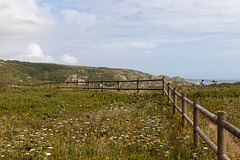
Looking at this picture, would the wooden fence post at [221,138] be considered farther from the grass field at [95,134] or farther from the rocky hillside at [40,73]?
the rocky hillside at [40,73]

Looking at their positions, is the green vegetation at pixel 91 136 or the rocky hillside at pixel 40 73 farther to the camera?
the rocky hillside at pixel 40 73

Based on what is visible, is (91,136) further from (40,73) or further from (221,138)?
(40,73)

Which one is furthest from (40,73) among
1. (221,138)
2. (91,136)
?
(221,138)

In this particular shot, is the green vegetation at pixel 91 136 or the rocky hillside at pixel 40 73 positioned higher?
the rocky hillside at pixel 40 73

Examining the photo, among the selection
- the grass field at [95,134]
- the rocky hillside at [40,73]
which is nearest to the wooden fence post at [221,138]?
the grass field at [95,134]

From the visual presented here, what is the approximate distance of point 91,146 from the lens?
6.45 meters

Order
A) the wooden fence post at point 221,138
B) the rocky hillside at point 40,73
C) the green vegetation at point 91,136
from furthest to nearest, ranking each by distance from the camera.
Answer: the rocky hillside at point 40,73 → the green vegetation at point 91,136 → the wooden fence post at point 221,138

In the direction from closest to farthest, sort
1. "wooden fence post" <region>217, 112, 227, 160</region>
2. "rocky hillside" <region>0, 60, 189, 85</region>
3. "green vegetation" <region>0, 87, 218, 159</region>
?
"wooden fence post" <region>217, 112, 227, 160</region> < "green vegetation" <region>0, 87, 218, 159</region> < "rocky hillside" <region>0, 60, 189, 85</region>

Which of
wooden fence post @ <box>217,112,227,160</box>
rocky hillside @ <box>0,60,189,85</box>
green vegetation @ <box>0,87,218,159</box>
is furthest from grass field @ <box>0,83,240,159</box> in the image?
rocky hillside @ <box>0,60,189,85</box>

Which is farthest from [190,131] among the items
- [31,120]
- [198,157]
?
[31,120]

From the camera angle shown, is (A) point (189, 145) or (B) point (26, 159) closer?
(B) point (26, 159)

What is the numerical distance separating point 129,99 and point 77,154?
12088 millimetres

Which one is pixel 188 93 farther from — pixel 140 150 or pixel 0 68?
pixel 0 68

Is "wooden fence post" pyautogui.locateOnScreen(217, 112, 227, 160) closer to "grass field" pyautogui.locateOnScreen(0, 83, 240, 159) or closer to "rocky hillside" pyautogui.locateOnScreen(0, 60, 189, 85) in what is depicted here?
"grass field" pyautogui.locateOnScreen(0, 83, 240, 159)
